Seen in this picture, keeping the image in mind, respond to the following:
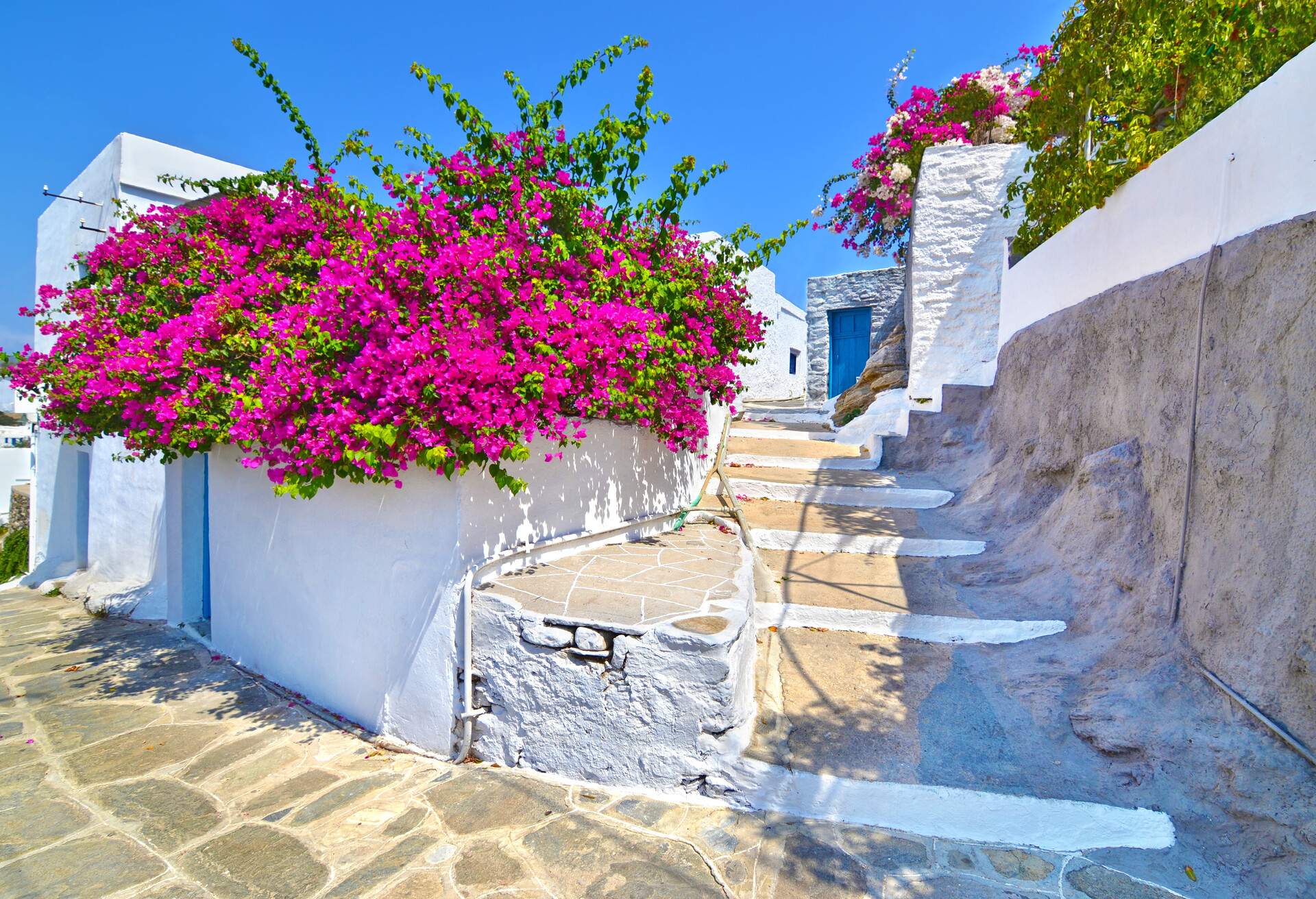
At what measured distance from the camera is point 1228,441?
121 inches

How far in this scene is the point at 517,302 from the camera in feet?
10.9

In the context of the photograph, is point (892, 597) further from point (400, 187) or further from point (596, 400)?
point (400, 187)

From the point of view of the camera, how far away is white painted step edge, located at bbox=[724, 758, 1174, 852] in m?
2.57

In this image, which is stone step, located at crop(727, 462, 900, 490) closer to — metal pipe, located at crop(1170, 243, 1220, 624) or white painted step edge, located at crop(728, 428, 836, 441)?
white painted step edge, located at crop(728, 428, 836, 441)

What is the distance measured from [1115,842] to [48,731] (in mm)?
5528

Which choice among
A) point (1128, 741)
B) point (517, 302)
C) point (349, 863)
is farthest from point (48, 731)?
point (1128, 741)

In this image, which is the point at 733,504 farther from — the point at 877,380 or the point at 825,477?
the point at 877,380

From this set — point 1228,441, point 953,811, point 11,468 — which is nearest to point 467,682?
point 953,811

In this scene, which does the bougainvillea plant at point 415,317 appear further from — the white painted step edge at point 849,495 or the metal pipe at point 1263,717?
the metal pipe at point 1263,717

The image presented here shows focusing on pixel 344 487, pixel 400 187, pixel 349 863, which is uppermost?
pixel 400 187

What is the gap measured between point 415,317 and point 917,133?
905 centimetres

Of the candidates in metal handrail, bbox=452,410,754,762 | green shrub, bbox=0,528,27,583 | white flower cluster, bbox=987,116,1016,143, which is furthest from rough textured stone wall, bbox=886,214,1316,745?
green shrub, bbox=0,528,27,583

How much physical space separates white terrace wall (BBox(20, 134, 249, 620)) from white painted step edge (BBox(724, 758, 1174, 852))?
18.6 ft

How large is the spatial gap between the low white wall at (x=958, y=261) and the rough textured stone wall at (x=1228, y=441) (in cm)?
360
